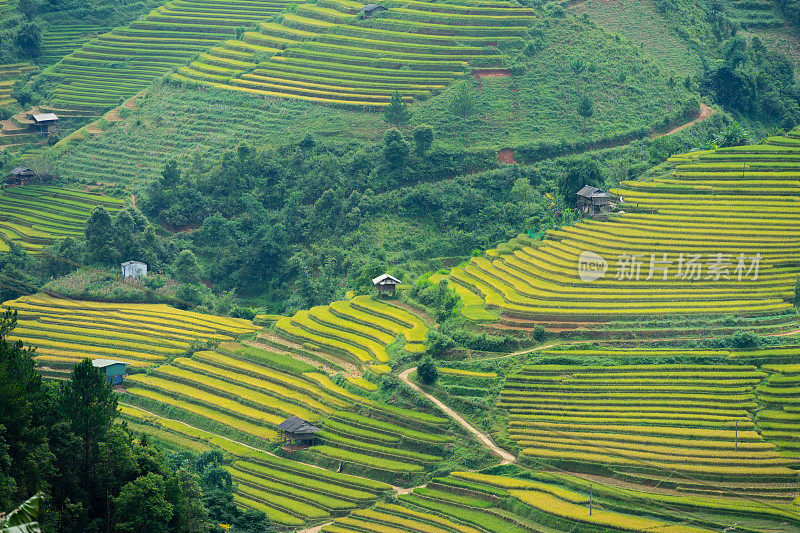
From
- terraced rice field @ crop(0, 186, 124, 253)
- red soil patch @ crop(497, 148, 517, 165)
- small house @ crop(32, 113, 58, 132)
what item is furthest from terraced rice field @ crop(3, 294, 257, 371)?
small house @ crop(32, 113, 58, 132)

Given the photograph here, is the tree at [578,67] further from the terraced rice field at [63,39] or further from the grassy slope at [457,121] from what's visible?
the terraced rice field at [63,39]

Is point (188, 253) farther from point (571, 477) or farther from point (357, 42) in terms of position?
point (571, 477)

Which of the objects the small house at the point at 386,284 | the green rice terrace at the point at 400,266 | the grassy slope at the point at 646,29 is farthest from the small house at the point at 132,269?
the grassy slope at the point at 646,29

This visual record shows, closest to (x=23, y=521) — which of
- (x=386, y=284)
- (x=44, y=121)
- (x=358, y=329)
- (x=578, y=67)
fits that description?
(x=358, y=329)

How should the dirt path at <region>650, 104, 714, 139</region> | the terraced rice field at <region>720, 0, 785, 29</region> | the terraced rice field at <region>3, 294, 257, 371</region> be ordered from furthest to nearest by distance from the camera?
the terraced rice field at <region>720, 0, 785, 29</region> < the dirt path at <region>650, 104, 714, 139</region> < the terraced rice field at <region>3, 294, 257, 371</region>

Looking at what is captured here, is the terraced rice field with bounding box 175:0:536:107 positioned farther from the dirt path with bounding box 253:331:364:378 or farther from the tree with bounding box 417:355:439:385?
the tree with bounding box 417:355:439:385

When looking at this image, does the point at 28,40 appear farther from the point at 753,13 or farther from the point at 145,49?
the point at 753,13
